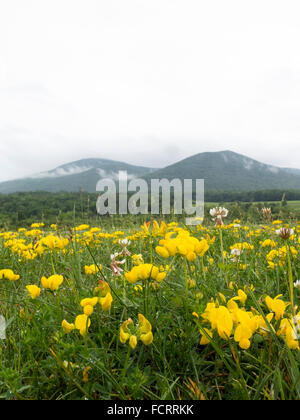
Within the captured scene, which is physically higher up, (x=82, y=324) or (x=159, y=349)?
(x=82, y=324)

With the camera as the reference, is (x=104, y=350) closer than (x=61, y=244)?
Yes

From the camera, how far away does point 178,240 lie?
1.12m

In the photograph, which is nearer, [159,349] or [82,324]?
[82,324]

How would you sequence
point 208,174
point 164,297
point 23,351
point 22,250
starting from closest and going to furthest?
point 23,351
point 164,297
point 22,250
point 208,174

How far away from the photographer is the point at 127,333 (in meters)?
0.95

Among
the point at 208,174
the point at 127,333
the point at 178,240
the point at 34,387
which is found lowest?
the point at 34,387

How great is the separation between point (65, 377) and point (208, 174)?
183m

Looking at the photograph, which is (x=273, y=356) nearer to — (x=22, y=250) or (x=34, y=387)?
(x=34, y=387)
